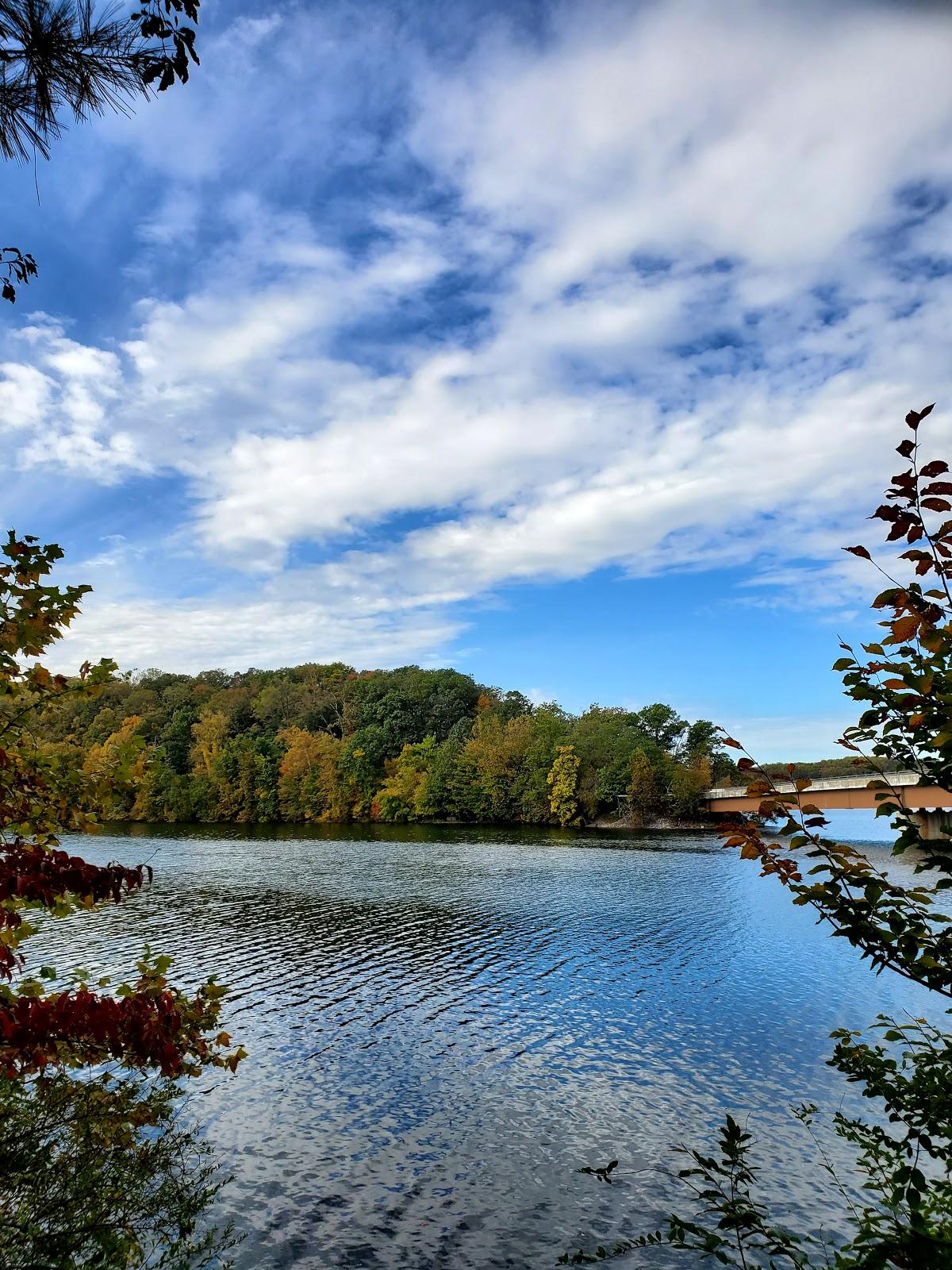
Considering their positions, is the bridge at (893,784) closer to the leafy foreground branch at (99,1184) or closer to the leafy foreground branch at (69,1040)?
the leafy foreground branch at (99,1184)

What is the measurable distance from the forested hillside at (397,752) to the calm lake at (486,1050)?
179ft

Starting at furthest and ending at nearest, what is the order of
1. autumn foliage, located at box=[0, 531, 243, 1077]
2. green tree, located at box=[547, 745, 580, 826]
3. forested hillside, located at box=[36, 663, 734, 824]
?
forested hillside, located at box=[36, 663, 734, 824] < green tree, located at box=[547, 745, 580, 826] < autumn foliage, located at box=[0, 531, 243, 1077]

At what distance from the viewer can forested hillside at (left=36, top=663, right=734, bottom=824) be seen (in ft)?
296

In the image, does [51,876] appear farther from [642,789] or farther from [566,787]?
[566,787]

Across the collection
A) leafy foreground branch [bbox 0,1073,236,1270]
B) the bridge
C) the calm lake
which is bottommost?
the calm lake

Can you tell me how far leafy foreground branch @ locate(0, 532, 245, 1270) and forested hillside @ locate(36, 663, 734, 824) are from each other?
264 ft

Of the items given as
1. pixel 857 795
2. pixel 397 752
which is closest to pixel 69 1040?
pixel 857 795

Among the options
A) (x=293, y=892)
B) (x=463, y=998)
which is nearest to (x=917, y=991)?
(x=463, y=998)

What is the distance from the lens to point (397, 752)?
113875mm

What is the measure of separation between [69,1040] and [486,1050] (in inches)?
456

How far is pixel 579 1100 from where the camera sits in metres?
12.7

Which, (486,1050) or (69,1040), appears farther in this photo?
(486,1050)

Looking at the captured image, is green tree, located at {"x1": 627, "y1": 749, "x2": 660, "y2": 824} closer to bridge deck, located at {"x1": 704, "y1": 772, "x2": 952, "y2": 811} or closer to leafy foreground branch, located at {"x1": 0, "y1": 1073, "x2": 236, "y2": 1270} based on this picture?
bridge deck, located at {"x1": 704, "y1": 772, "x2": 952, "y2": 811}

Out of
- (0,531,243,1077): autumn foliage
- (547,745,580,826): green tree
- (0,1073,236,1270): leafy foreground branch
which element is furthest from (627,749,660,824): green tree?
(0,531,243,1077): autumn foliage
